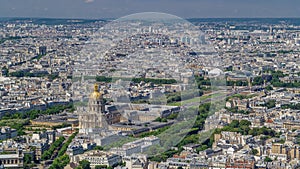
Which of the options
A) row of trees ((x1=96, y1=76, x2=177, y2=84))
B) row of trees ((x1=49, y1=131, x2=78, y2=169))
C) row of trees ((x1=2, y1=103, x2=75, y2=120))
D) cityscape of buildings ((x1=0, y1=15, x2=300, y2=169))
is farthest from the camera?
row of trees ((x1=96, y1=76, x2=177, y2=84))

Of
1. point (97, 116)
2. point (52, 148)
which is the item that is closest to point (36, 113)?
point (97, 116)

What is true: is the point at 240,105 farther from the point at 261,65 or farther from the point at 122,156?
the point at 261,65

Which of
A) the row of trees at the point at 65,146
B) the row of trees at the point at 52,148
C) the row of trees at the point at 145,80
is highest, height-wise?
the row of trees at the point at 145,80

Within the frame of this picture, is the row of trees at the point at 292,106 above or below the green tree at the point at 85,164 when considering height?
below

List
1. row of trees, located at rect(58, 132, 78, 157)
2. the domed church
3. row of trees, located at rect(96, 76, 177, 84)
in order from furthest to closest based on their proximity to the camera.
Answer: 1. row of trees, located at rect(96, 76, 177, 84)
2. the domed church
3. row of trees, located at rect(58, 132, 78, 157)

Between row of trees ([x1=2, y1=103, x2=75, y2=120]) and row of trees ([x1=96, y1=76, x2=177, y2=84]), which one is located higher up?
row of trees ([x1=96, y1=76, x2=177, y2=84])

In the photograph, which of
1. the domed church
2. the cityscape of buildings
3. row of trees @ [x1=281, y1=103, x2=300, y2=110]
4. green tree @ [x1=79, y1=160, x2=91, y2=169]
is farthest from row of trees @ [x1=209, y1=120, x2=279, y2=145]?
row of trees @ [x1=281, y1=103, x2=300, y2=110]

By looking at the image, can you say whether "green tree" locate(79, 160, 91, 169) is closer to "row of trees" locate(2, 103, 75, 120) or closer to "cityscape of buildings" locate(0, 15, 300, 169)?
"cityscape of buildings" locate(0, 15, 300, 169)

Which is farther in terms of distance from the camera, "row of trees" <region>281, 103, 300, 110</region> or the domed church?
"row of trees" <region>281, 103, 300, 110</region>

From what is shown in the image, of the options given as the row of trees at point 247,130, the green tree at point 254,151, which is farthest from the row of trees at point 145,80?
the green tree at point 254,151

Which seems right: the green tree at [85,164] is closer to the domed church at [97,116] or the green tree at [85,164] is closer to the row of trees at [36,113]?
the domed church at [97,116]

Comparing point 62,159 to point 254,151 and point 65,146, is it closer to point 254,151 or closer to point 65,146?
point 65,146
